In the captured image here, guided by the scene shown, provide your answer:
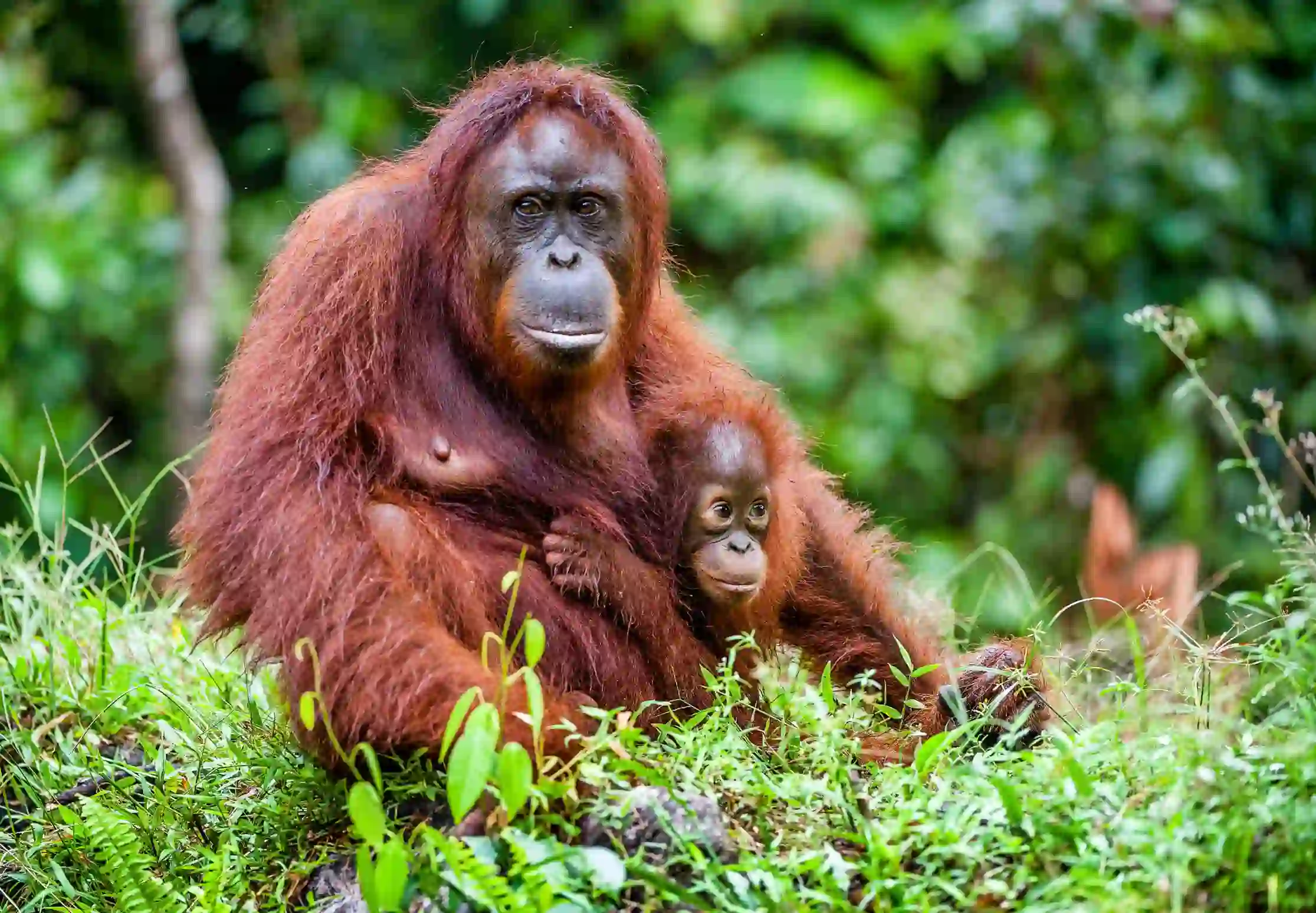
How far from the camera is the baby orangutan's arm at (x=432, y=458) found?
3.20 m

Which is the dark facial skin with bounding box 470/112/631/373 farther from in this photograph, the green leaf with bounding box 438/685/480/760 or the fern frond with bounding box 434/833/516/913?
the fern frond with bounding box 434/833/516/913

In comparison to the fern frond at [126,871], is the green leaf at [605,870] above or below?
above

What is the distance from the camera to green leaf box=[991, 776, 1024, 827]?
103 inches

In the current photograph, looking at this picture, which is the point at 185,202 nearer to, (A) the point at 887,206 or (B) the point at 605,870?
(A) the point at 887,206

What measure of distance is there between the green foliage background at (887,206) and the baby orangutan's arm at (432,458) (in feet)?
11.3

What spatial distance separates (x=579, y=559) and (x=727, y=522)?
0.42 m

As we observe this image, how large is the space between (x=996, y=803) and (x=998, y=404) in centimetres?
531

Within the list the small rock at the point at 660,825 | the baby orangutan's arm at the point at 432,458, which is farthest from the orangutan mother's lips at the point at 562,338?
the small rock at the point at 660,825

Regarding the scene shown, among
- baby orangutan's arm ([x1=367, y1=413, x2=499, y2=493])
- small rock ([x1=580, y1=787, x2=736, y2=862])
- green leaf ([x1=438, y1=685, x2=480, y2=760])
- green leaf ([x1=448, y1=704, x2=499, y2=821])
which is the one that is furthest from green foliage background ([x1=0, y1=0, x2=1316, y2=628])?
green leaf ([x1=448, y1=704, x2=499, y2=821])

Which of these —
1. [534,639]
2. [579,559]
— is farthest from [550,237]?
[534,639]

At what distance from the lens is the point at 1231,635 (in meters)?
3.49

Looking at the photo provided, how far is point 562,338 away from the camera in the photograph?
3252 millimetres

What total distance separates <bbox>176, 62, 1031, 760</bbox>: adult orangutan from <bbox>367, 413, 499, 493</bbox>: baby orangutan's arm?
0.02 meters

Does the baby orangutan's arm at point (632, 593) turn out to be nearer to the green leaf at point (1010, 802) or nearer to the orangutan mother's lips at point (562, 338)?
the orangutan mother's lips at point (562, 338)
